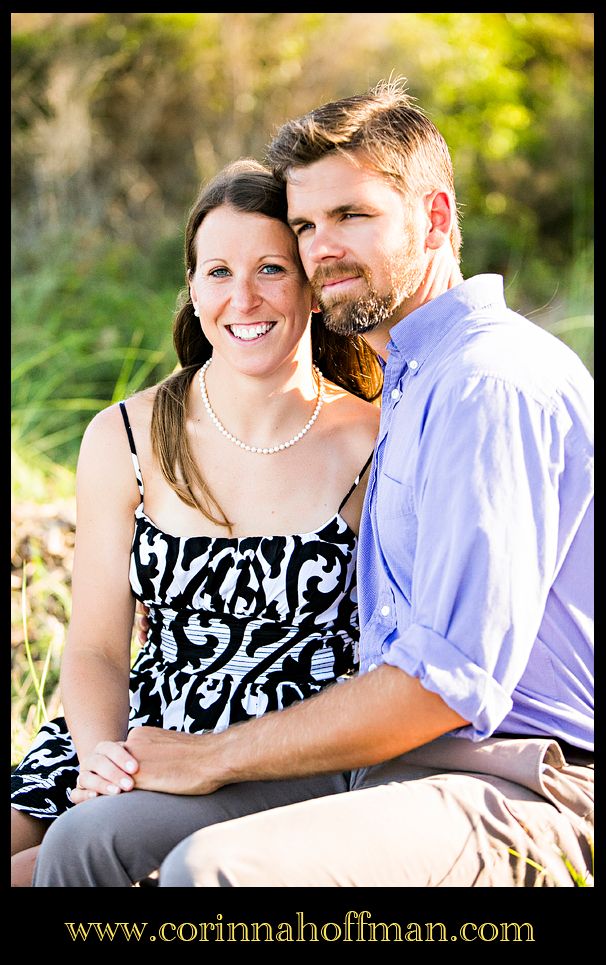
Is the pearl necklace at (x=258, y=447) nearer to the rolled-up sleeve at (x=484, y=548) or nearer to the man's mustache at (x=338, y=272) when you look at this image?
the man's mustache at (x=338, y=272)

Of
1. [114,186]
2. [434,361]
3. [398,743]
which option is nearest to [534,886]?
[398,743]

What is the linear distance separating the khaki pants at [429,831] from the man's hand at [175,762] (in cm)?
26

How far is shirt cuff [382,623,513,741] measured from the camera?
1.85m

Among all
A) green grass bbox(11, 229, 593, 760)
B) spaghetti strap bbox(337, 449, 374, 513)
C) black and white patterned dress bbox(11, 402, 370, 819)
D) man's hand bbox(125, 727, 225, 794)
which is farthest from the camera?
green grass bbox(11, 229, 593, 760)

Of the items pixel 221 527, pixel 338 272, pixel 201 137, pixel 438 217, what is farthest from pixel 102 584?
pixel 201 137

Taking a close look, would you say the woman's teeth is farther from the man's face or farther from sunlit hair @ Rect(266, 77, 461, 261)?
sunlit hair @ Rect(266, 77, 461, 261)

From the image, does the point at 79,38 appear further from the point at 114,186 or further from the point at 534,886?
the point at 534,886

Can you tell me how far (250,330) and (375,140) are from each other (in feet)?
1.65

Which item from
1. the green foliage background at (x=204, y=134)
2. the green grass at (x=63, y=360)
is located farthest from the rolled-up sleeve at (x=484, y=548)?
the green foliage background at (x=204, y=134)

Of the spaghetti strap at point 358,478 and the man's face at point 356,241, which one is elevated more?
the man's face at point 356,241

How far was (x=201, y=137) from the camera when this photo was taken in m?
9.36

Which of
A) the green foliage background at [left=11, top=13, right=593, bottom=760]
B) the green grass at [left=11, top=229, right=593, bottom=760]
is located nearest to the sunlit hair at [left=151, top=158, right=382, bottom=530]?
the green grass at [left=11, top=229, right=593, bottom=760]

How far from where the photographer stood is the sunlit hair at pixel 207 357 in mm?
2465
